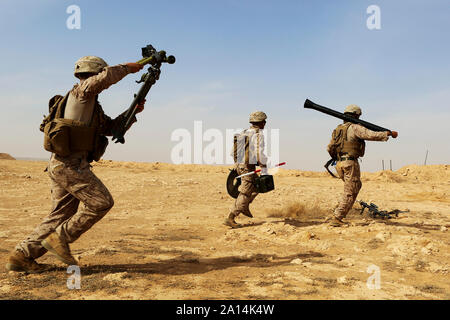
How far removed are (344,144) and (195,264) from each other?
3.95 m

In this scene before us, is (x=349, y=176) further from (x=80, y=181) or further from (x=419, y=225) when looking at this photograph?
(x=80, y=181)

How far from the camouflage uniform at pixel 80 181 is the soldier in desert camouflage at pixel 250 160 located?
367 centimetres

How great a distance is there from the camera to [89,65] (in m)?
4.01

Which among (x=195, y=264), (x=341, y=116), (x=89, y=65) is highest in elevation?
(x=89, y=65)

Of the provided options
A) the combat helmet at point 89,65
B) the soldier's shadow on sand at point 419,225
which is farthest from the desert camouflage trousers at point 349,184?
the combat helmet at point 89,65

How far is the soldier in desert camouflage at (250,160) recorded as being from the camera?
284 inches

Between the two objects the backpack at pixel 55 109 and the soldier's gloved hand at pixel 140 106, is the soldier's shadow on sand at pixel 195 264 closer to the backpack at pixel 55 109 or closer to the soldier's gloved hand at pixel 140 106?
the backpack at pixel 55 109

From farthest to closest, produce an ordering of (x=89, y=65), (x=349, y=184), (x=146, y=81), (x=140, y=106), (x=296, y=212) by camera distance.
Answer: (x=296, y=212) < (x=349, y=184) < (x=140, y=106) < (x=146, y=81) < (x=89, y=65)

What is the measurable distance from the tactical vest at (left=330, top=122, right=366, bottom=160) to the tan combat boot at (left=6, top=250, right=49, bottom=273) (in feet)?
18.1

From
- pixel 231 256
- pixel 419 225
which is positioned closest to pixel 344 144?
pixel 419 225

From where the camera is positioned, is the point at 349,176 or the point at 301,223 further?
the point at 301,223

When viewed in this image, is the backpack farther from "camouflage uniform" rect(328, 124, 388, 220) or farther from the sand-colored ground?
"camouflage uniform" rect(328, 124, 388, 220)
